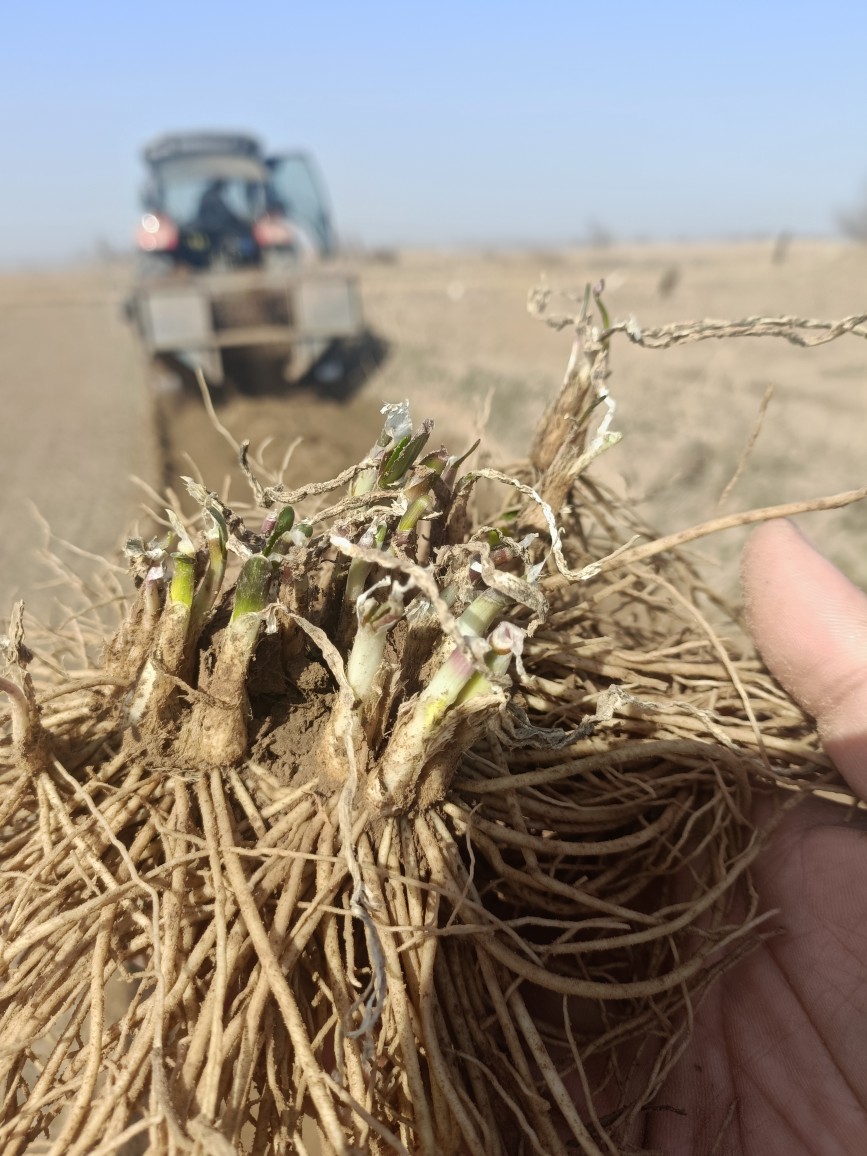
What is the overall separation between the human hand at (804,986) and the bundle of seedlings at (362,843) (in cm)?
8

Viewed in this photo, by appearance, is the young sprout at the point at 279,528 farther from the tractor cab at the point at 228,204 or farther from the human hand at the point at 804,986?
the tractor cab at the point at 228,204

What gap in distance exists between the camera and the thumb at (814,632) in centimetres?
129

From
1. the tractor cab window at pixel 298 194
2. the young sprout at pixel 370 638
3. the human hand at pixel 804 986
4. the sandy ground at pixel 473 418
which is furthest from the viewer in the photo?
the tractor cab window at pixel 298 194

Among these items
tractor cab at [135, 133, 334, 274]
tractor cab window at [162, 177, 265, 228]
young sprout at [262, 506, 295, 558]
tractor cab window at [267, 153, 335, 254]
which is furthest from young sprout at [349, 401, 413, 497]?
tractor cab window at [267, 153, 335, 254]

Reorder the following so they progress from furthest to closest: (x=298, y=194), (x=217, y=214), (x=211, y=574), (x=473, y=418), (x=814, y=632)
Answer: (x=298, y=194)
(x=217, y=214)
(x=473, y=418)
(x=814, y=632)
(x=211, y=574)

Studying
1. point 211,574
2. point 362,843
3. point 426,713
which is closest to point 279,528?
point 211,574

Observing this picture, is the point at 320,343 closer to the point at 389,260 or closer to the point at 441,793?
the point at 441,793

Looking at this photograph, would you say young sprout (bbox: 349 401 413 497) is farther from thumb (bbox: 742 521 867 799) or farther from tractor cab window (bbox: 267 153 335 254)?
tractor cab window (bbox: 267 153 335 254)

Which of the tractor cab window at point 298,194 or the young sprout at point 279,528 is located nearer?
the young sprout at point 279,528

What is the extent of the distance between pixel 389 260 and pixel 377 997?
37.3 meters

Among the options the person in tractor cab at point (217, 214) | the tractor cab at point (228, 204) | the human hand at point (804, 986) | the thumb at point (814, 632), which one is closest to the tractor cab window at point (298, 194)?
the tractor cab at point (228, 204)

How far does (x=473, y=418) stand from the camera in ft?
6.98

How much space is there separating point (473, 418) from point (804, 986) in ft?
5.08

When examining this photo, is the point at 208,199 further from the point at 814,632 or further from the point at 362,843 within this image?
the point at 362,843
